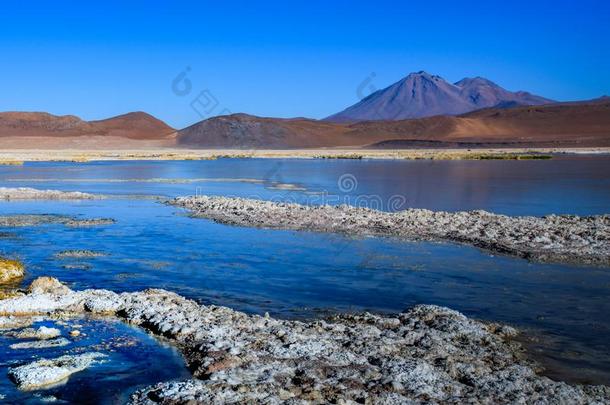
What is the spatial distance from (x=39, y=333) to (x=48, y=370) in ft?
4.36

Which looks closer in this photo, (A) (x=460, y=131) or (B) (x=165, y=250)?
(B) (x=165, y=250)

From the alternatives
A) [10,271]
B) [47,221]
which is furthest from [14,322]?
[47,221]

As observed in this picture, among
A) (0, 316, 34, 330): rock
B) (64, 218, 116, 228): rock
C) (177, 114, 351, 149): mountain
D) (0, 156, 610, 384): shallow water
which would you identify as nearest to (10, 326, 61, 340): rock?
(0, 316, 34, 330): rock

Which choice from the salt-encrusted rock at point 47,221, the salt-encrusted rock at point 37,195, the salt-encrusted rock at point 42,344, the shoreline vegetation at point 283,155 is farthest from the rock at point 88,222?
the shoreline vegetation at point 283,155

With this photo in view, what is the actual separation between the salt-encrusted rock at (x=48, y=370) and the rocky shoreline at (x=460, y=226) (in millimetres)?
8845

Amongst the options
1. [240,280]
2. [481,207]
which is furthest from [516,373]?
[481,207]

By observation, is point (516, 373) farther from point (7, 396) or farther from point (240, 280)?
point (240, 280)

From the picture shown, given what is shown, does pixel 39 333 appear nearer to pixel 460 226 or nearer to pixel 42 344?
pixel 42 344

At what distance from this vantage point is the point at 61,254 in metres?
13.2

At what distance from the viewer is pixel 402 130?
164375 millimetres

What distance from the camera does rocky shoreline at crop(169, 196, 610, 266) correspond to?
1327 cm

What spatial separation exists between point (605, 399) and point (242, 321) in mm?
4113

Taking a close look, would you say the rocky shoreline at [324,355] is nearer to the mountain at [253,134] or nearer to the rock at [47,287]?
the rock at [47,287]

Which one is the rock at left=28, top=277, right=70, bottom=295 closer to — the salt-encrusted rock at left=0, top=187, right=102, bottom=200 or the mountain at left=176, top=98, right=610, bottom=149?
the salt-encrusted rock at left=0, top=187, right=102, bottom=200
